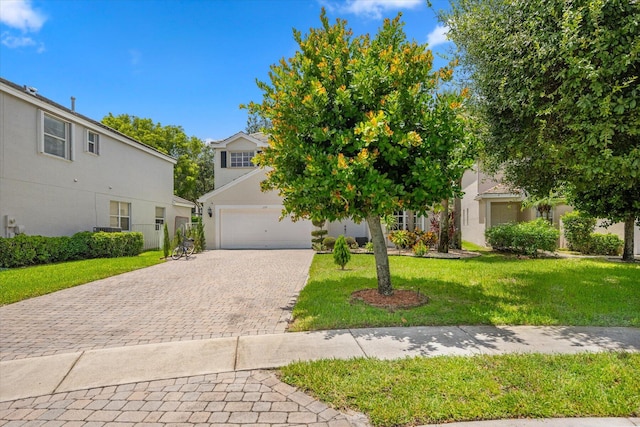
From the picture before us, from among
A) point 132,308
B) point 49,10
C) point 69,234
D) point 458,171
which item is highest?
point 49,10

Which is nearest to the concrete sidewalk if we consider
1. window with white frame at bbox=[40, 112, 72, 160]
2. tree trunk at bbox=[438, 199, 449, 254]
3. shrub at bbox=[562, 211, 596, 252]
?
tree trunk at bbox=[438, 199, 449, 254]

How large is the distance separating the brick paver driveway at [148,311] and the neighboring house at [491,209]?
1254 cm

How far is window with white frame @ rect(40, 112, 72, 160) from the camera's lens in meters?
13.4

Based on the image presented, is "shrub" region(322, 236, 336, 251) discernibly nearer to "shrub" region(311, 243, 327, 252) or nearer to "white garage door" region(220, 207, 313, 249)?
"shrub" region(311, 243, 327, 252)

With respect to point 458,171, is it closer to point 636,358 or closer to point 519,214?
point 636,358

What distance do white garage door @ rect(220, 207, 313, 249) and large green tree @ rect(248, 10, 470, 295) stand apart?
12.2 meters

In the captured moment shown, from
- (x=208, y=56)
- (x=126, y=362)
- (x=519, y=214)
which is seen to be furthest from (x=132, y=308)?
(x=519, y=214)

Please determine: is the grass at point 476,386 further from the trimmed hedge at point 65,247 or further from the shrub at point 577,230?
the shrub at point 577,230

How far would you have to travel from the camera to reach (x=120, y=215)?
17.8 m

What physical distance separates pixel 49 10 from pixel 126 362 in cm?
980

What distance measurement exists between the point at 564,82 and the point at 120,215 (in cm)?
1931

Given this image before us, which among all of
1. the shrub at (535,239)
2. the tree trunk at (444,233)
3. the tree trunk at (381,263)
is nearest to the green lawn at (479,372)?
the tree trunk at (381,263)

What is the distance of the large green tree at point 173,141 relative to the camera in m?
28.5

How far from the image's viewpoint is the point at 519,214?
1945 cm
